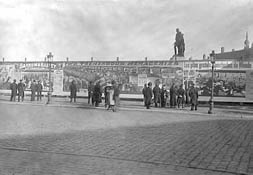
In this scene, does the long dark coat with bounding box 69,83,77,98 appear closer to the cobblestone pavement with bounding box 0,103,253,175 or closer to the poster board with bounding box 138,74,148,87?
A: the poster board with bounding box 138,74,148,87

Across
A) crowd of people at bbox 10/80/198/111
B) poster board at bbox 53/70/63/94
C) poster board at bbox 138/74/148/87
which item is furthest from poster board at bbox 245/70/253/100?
poster board at bbox 53/70/63/94

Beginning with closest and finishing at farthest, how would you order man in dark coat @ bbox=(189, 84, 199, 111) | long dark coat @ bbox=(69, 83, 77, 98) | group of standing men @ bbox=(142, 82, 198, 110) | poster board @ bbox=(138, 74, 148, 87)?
man in dark coat @ bbox=(189, 84, 199, 111) → group of standing men @ bbox=(142, 82, 198, 110) → long dark coat @ bbox=(69, 83, 77, 98) → poster board @ bbox=(138, 74, 148, 87)

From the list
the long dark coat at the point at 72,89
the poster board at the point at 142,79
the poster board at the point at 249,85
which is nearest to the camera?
the poster board at the point at 249,85

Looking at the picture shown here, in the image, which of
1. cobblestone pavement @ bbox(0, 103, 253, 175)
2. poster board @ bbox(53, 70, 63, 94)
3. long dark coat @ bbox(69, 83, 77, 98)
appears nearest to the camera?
cobblestone pavement @ bbox(0, 103, 253, 175)

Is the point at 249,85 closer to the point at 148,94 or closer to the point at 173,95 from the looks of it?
the point at 173,95

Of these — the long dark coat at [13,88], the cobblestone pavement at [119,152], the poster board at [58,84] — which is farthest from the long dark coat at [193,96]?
the poster board at [58,84]

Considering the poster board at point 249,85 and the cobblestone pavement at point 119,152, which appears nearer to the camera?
the cobblestone pavement at point 119,152

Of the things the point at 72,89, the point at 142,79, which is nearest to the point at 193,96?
the point at 142,79

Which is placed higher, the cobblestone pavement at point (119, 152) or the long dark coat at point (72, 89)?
the long dark coat at point (72, 89)

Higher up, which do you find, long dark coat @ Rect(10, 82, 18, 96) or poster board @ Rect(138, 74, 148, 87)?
poster board @ Rect(138, 74, 148, 87)

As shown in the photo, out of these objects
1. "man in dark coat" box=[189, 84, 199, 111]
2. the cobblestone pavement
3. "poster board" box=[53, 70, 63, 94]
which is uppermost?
"poster board" box=[53, 70, 63, 94]

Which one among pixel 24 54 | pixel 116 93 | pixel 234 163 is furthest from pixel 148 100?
pixel 24 54

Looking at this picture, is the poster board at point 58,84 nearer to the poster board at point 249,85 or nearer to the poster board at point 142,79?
the poster board at point 142,79

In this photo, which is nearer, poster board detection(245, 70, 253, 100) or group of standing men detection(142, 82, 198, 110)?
group of standing men detection(142, 82, 198, 110)
